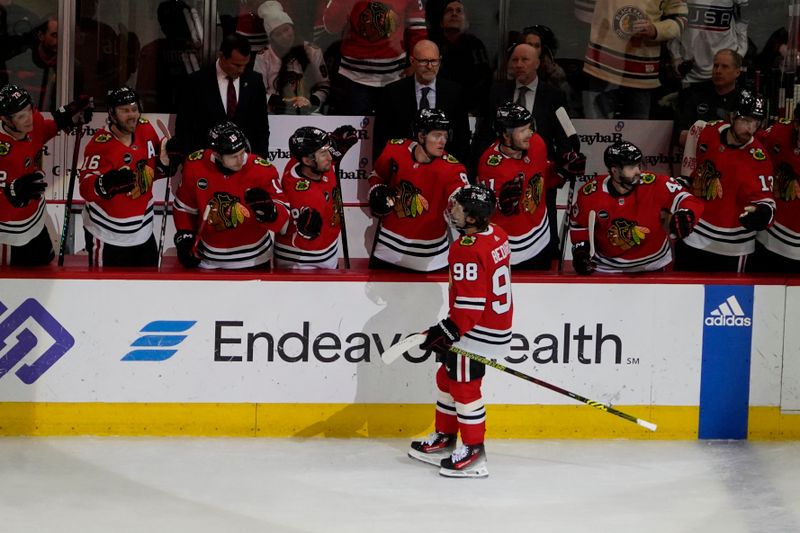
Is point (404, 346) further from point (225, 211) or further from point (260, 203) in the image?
point (225, 211)

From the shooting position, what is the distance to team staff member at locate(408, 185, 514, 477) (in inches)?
210

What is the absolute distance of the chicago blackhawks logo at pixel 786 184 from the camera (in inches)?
264

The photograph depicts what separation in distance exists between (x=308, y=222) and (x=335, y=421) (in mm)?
892

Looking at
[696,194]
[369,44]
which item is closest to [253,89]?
[369,44]

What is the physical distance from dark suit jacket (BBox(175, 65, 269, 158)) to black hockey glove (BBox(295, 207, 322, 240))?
1047 mm

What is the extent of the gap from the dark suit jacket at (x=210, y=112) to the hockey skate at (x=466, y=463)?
2.24 m

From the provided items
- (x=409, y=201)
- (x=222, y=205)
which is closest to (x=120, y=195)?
(x=222, y=205)

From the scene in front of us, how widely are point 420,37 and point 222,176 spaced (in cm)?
198

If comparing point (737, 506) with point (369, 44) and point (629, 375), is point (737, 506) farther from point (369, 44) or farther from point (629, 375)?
point (369, 44)

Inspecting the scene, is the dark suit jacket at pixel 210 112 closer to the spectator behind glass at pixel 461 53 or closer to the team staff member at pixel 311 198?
the team staff member at pixel 311 198

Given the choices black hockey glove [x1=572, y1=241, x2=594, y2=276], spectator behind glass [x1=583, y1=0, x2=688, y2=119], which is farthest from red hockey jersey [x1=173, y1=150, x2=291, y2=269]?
spectator behind glass [x1=583, y1=0, x2=688, y2=119]

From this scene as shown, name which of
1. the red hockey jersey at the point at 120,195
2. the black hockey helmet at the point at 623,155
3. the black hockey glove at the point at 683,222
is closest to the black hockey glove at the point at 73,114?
the red hockey jersey at the point at 120,195

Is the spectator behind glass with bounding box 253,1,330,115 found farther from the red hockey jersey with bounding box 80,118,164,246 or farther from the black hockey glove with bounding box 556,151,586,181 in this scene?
the black hockey glove with bounding box 556,151,586,181

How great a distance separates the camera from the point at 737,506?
5203 millimetres
